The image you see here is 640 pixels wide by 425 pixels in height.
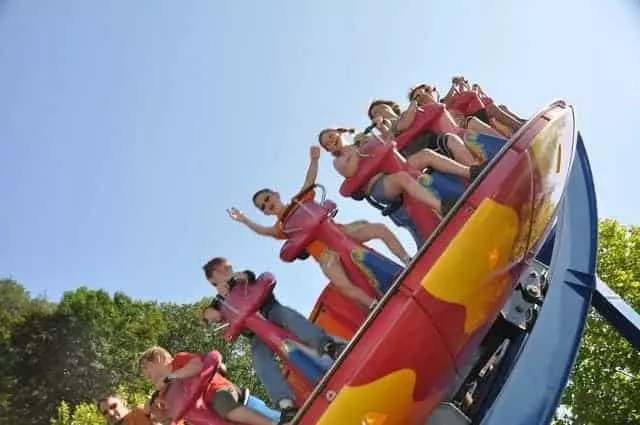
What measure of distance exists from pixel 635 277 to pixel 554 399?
40.7 feet

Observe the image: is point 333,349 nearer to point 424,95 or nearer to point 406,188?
point 406,188

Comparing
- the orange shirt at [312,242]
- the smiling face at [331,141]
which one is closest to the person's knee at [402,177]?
the orange shirt at [312,242]

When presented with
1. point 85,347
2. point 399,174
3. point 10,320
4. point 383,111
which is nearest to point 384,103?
point 383,111

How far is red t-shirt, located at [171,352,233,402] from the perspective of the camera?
5273 millimetres

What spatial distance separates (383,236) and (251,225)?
1.22 metres

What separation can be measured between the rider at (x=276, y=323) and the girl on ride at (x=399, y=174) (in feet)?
3.64

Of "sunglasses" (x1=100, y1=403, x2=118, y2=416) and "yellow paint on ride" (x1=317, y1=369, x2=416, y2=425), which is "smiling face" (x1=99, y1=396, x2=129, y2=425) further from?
"yellow paint on ride" (x1=317, y1=369, x2=416, y2=425)

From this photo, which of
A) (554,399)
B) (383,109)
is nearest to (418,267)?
(554,399)

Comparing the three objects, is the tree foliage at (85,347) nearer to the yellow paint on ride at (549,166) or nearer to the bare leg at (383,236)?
the bare leg at (383,236)

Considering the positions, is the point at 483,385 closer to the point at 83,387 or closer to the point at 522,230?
the point at 522,230

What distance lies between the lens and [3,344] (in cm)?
3209

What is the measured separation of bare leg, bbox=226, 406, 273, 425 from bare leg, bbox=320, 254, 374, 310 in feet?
3.60

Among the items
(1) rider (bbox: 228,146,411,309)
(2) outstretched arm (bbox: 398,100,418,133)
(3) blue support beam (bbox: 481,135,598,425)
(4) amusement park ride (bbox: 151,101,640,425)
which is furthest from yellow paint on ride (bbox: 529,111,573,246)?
(2) outstretched arm (bbox: 398,100,418,133)

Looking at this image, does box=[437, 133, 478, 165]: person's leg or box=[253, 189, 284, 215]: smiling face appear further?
box=[253, 189, 284, 215]: smiling face
